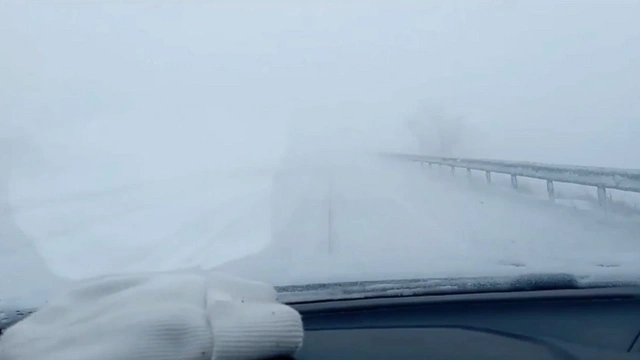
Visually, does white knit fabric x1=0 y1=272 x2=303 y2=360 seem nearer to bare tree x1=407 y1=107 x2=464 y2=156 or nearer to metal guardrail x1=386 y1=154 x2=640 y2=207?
metal guardrail x1=386 y1=154 x2=640 y2=207

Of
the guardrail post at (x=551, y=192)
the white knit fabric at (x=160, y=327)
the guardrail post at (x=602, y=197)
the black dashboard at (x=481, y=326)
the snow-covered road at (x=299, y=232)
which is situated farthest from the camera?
the guardrail post at (x=551, y=192)

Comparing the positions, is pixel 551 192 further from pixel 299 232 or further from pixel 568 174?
pixel 299 232

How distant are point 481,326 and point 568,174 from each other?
7.96 metres

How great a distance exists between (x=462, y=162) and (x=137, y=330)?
13990 mm

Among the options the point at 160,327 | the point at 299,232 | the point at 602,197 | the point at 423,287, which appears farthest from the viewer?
the point at 602,197

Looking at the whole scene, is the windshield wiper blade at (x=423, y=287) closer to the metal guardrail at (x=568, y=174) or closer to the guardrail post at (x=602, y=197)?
the metal guardrail at (x=568, y=174)

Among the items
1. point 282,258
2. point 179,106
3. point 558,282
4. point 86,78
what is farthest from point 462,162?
point 558,282

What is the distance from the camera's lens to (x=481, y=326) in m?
4.01

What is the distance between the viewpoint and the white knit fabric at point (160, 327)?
2.95 m

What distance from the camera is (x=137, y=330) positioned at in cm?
301

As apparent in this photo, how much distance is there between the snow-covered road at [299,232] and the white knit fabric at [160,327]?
5.10 feet

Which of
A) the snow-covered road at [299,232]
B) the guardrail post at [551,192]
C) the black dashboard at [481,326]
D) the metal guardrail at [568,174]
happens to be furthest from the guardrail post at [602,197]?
the black dashboard at [481,326]

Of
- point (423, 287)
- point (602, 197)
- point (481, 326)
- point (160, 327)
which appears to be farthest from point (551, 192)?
point (160, 327)

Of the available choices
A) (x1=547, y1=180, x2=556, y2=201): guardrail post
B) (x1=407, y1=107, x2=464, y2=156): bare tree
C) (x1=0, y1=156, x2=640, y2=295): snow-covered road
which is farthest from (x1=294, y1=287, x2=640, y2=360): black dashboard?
(x1=407, y1=107, x2=464, y2=156): bare tree
